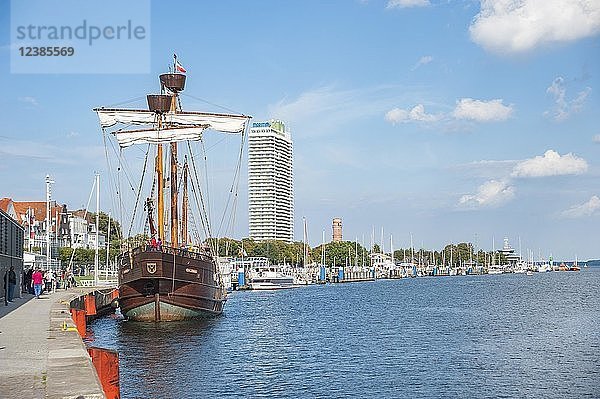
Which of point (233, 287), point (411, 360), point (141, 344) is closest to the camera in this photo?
point (411, 360)

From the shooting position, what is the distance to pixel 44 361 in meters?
19.1

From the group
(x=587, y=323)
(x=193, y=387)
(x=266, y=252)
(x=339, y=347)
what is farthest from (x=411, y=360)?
(x=266, y=252)

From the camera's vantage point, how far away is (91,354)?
19438mm

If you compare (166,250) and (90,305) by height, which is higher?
(166,250)

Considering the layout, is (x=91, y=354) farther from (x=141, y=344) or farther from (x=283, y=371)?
(x=141, y=344)

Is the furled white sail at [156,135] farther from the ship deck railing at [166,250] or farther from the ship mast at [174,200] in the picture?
the ship deck railing at [166,250]

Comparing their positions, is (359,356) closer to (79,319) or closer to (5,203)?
(79,319)

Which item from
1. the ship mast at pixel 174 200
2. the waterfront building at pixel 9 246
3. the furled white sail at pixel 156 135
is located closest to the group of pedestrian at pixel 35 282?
the waterfront building at pixel 9 246

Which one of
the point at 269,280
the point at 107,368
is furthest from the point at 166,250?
the point at 269,280

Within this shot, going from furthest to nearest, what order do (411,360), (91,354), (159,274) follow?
1. (159,274)
2. (411,360)
3. (91,354)

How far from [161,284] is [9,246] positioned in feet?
30.8

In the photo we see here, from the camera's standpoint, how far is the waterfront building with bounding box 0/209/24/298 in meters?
44.2

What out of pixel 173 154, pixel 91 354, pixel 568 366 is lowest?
pixel 568 366

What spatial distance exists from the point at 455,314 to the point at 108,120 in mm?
32556
